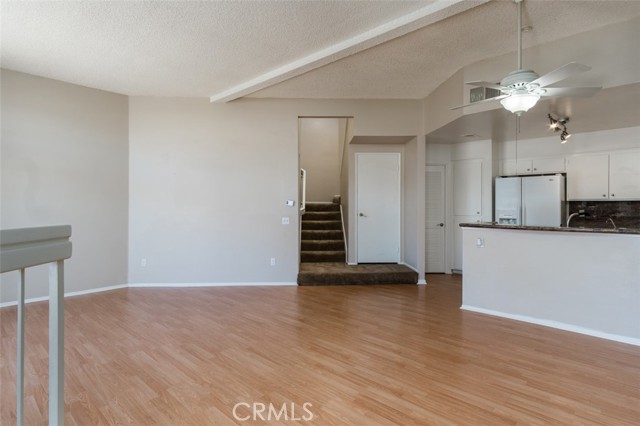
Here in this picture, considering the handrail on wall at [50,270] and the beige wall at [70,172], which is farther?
the beige wall at [70,172]

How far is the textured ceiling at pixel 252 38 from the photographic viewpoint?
2.72m

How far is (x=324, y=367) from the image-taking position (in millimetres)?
2430

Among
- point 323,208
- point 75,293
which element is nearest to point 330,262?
point 323,208

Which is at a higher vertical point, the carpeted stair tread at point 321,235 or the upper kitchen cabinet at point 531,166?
the upper kitchen cabinet at point 531,166

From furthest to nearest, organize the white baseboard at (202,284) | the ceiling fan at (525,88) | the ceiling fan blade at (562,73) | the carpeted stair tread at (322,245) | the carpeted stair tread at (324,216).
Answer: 1. the carpeted stair tread at (324,216)
2. the carpeted stair tread at (322,245)
3. the white baseboard at (202,284)
4. the ceiling fan at (525,88)
5. the ceiling fan blade at (562,73)

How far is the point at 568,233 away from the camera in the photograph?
3.20 meters

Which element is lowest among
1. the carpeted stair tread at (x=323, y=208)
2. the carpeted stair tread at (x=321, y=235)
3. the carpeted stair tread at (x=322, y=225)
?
the carpeted stair tread at (x=321, y=235)

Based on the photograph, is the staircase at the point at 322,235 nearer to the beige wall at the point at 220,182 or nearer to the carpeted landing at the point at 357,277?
the carpeted landing at the point at 357,277

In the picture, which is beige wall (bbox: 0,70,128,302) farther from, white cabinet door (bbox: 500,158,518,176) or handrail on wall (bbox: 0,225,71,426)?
white cabinet door (bbox: 500,158,518,176)

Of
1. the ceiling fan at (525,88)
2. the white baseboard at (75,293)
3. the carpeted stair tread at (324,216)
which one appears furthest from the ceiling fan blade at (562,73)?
the white baseboard at (75,293)

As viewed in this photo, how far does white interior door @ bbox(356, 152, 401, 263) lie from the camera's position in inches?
232

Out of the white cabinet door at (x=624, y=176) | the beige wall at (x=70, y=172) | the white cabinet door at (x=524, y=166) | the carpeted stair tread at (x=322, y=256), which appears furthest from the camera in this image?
the carpeted stair tread at (x=322, y=256)

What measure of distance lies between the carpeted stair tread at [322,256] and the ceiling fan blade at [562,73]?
431 cm

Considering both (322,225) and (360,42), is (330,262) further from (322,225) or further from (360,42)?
(360,42)
